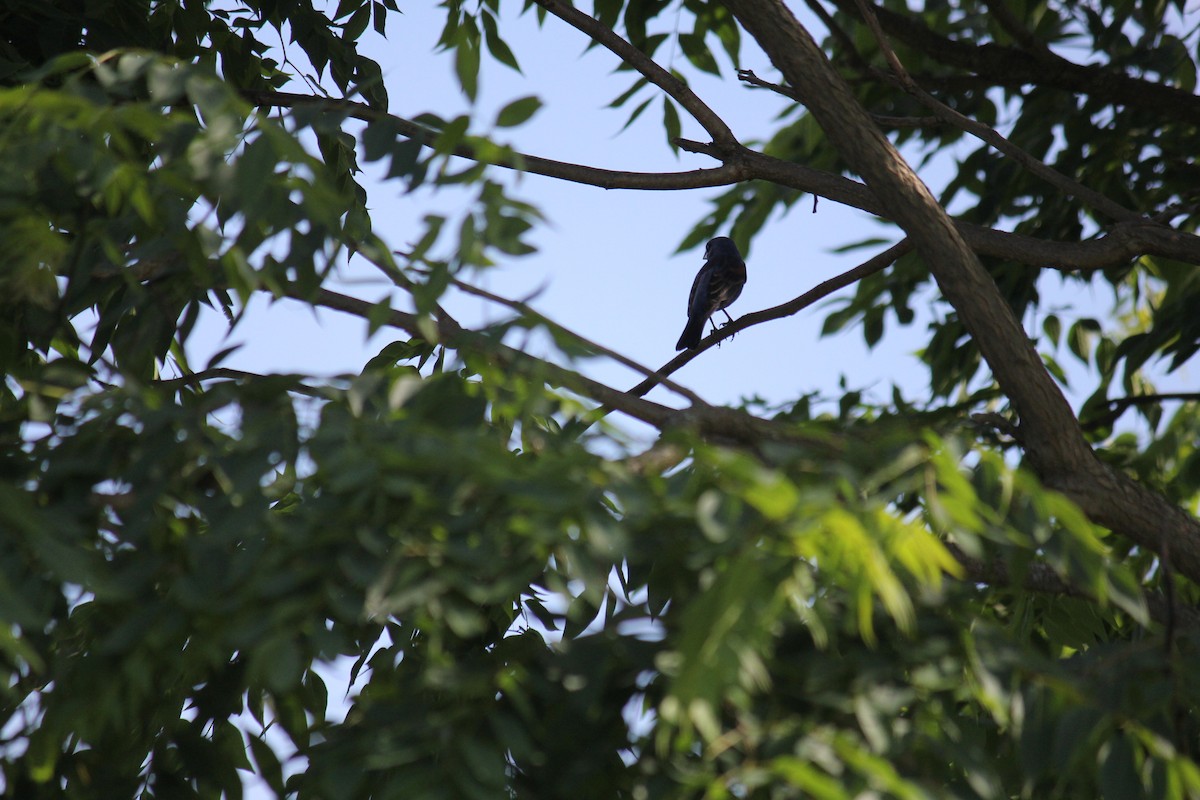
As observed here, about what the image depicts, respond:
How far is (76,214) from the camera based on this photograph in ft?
7.50

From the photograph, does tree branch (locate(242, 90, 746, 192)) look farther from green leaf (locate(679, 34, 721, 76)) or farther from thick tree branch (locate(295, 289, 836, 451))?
green leaf (locate(679, 34, 721, 76))

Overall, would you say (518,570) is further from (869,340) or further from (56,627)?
(869,340)

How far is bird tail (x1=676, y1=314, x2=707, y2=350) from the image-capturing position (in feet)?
21.9

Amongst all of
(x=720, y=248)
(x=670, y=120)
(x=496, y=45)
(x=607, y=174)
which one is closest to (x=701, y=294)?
(x=720, y=248)

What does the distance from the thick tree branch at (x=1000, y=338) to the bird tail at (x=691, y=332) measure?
344cm

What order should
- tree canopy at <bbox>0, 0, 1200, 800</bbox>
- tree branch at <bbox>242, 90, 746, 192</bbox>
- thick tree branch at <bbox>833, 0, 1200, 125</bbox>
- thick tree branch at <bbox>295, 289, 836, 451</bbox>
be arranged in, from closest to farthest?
tree canopy at <bbox>0, 0, 1200, 800</bbox>, thick tree branch at <bbox>295, 289, 836, 451</bbox>, tree branch at <bbox>242, 90, 746, 192</bbox>, thick tree branch at <bbox>833, 0, 1200, 125</bbox>

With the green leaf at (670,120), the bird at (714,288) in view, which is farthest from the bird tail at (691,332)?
the green leaf at (670,120)

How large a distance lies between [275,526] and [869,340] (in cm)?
486

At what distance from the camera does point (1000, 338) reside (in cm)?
303

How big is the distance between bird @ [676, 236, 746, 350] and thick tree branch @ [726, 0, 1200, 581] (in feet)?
11.2

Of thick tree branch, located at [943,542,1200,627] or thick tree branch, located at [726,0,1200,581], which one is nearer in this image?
thick tree branch, located at [943,542,1200,627]

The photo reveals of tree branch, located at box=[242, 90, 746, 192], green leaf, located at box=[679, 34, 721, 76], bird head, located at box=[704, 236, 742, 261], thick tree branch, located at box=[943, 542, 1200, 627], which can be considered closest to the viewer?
thick tree branch, located at box=[943, 542, 1200, 627]

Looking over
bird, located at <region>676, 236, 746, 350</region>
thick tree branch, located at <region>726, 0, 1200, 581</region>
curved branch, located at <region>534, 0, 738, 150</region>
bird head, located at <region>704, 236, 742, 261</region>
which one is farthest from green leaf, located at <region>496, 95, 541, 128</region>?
bird head, located at <region>704, 236, 742, 261</region>

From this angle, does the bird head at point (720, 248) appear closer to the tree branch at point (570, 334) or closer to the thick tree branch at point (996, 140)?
the thick tree branch at point (996, 140)
